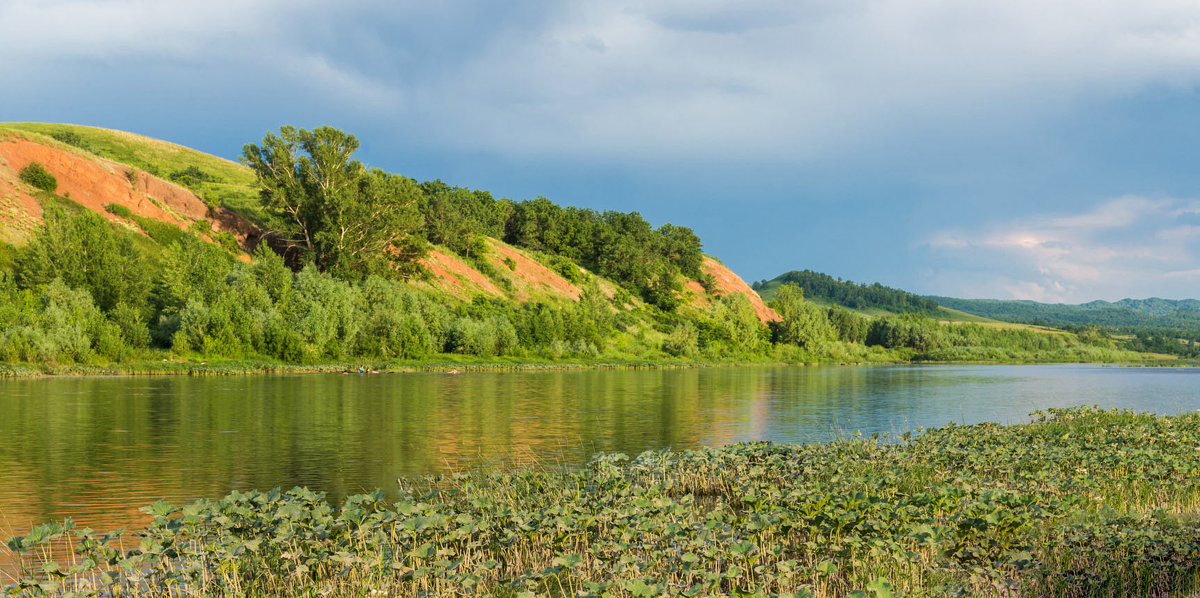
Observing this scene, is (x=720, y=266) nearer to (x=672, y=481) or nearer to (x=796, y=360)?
(x=796, y=360)

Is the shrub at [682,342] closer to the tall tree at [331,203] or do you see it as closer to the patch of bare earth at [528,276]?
the patch of bare earth at [528,276]

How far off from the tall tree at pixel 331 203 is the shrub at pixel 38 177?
1911 cm

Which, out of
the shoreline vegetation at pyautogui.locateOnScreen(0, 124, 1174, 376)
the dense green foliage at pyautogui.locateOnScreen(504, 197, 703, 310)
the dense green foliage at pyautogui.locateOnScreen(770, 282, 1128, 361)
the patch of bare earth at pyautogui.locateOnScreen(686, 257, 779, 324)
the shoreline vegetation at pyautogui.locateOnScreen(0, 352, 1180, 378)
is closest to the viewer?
the shoreline vegetation at pyautogui.locateOnScreen(0, 352, 1180, 378)

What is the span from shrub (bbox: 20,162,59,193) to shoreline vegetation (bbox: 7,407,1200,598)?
85.5m

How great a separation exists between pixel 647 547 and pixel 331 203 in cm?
8427

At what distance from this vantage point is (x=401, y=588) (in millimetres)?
9070

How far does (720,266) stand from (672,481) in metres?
158

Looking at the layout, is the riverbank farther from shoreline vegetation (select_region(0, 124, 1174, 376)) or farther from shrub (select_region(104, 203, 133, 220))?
shrub (select_region(104, 203, 133, 220))

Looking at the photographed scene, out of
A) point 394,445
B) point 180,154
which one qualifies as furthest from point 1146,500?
point 180,154

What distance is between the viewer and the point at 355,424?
3048 centimetres

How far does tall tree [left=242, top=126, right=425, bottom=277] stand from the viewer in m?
87.0

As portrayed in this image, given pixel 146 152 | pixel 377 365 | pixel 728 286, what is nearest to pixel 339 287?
pixel 377 365

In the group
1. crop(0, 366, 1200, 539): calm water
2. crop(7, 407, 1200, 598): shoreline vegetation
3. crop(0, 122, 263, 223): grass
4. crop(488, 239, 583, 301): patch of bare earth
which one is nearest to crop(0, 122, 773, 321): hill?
crop(488, 239, 583, 301): patch of bare earth

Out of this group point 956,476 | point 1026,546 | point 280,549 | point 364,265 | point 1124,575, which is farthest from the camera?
point 364,265
